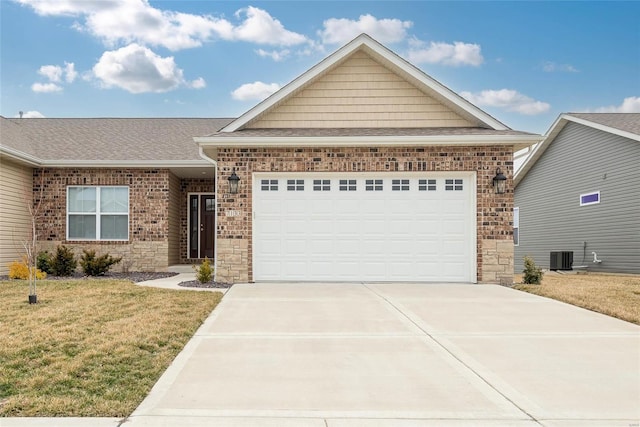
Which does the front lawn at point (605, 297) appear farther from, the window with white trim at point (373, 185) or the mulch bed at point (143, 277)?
the mulch bed at point (143, 277)

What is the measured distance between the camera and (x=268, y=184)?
1137 centimetres

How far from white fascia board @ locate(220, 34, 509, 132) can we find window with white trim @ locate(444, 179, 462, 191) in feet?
5.47

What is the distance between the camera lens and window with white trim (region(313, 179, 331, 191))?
11.4 m

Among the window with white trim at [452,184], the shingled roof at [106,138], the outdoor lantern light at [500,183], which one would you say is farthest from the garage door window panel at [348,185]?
the shingled roof at [106,138]

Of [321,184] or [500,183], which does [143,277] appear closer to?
[321,184]

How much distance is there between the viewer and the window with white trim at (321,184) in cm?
1136

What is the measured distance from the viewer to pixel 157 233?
46.6ft

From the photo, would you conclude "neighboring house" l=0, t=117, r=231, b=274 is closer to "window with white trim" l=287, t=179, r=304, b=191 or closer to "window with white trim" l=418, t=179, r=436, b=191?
"window with white trim" l=287, t=179, r=304, b=191

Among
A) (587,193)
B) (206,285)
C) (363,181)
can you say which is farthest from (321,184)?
(587,193)

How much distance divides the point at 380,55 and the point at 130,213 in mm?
8478

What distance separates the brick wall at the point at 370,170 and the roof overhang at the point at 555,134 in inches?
130

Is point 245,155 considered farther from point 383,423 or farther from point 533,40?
point 533,40

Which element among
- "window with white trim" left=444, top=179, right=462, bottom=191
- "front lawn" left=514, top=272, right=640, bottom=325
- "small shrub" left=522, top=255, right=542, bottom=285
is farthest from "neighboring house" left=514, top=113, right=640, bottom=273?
"window with white trim" left=444, top=179, right=462, bottom=191

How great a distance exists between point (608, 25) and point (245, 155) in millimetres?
18310
